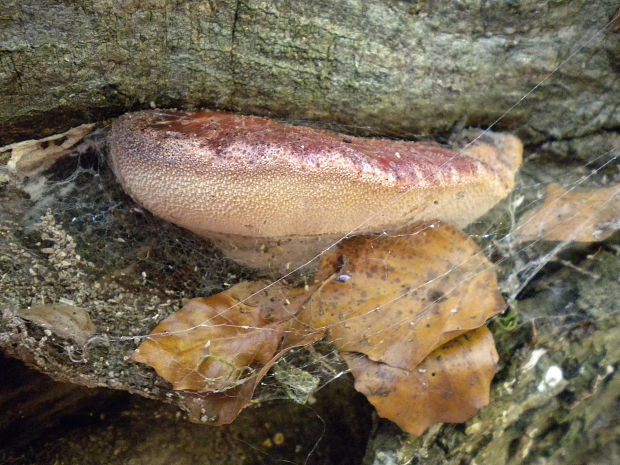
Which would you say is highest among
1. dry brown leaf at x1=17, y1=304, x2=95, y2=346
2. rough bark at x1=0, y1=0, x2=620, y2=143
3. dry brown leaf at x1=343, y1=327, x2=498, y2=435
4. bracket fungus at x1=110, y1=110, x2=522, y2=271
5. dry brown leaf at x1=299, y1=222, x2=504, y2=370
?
rough bark at x1=0, y1=0, x2=620, y2=143

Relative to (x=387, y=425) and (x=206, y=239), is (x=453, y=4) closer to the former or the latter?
(x=206, y=239)

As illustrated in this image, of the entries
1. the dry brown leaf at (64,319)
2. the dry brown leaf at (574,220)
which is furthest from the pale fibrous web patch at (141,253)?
the dry brown leaf at (574,220)

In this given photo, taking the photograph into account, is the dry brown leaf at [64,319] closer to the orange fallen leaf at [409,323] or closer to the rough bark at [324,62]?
the rough bark at [324,62]

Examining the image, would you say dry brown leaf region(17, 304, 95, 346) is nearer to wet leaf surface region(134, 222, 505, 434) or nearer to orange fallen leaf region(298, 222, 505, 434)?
wet leaf surface region(134, 222, 505, 434)

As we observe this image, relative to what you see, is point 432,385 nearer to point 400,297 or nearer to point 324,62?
point 400,297

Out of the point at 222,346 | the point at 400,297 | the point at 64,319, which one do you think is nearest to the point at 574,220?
the point at 400,297

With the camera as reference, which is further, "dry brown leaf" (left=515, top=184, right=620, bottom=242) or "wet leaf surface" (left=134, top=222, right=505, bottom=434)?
"dry brown leaf" (left=515, top=184, right=620, bottom=242)

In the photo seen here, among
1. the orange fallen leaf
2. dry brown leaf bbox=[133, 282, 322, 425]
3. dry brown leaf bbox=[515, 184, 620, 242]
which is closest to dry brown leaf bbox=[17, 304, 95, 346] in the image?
dry brown leaf bbox=[133, 282, 322, 425]
